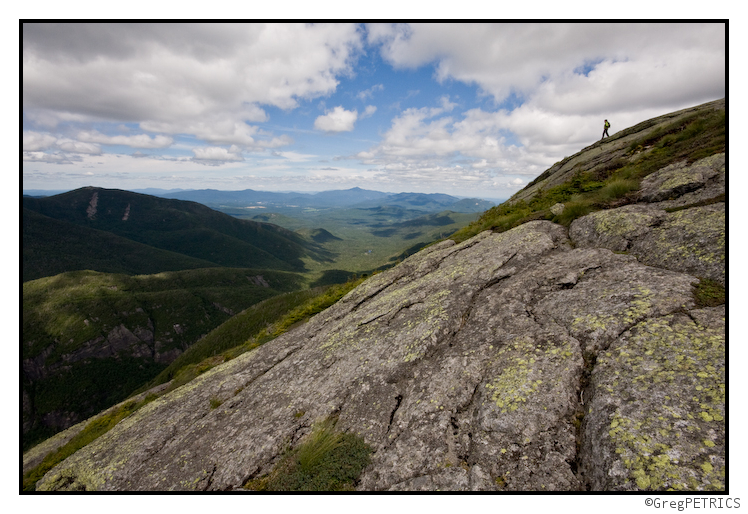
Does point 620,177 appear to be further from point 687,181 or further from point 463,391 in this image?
point 463,391

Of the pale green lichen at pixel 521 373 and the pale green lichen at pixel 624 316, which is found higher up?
the pale green lichen at pixel 624 316

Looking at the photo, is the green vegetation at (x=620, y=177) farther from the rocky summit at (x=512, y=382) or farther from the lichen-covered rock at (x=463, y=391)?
the lichen-covered rock at (x=463, y=391)

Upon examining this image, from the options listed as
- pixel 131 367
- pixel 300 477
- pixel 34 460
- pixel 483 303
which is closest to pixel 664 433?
pixel 483 303

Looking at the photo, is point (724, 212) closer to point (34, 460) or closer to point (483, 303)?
point (483, 303)

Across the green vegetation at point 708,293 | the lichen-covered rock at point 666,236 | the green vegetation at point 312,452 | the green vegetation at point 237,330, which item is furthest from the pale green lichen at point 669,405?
the green vegetation at point 237,330

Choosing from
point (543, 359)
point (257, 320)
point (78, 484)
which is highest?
point (543, 359)
